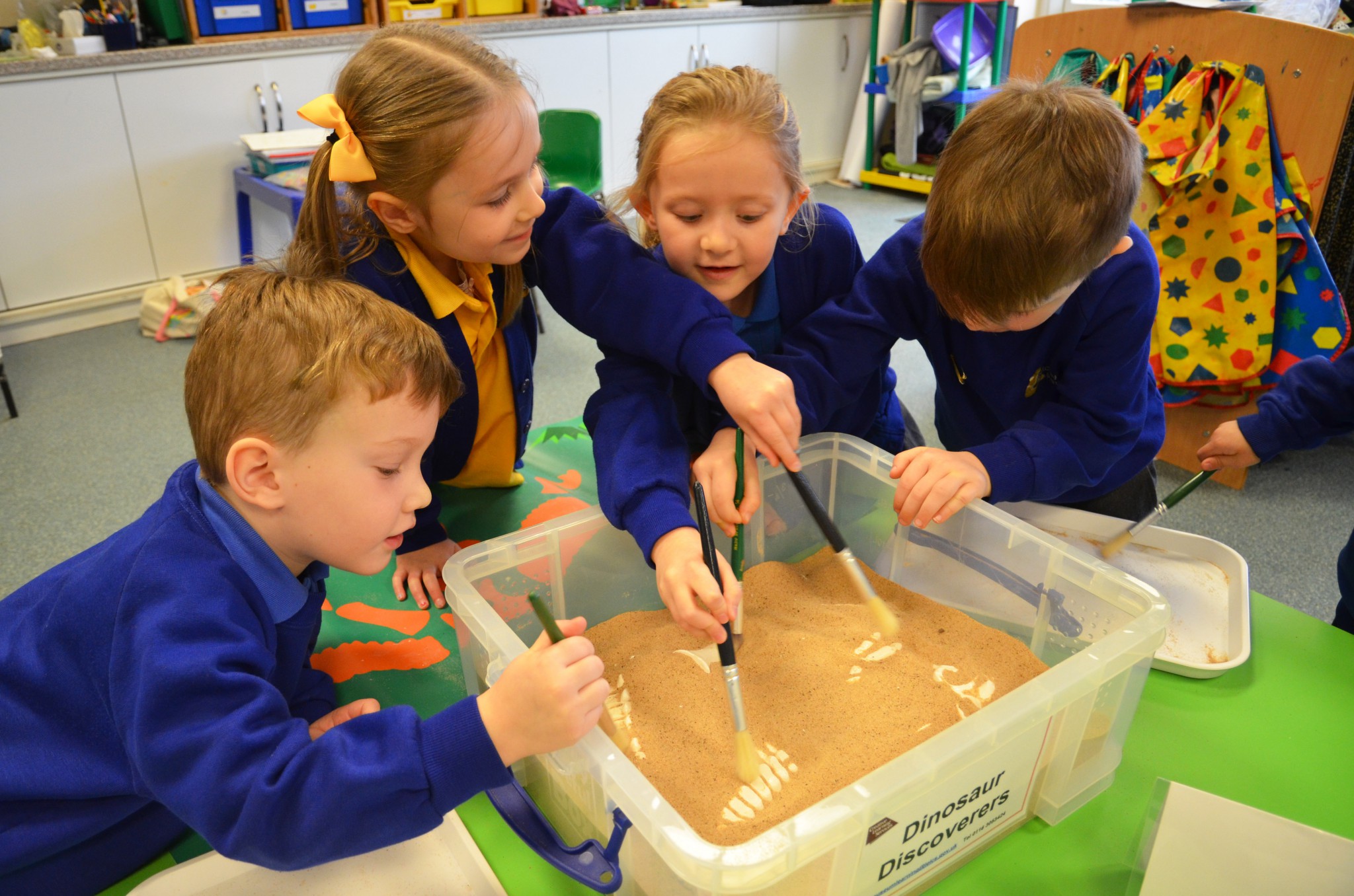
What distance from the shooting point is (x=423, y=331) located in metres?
0.77

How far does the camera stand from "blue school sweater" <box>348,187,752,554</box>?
0.99 meters

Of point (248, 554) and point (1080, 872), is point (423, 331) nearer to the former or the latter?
point (248, 554)

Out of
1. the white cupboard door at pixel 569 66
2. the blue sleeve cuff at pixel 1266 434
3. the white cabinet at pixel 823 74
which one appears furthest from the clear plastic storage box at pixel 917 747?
the white cabinet at pixel 823 74

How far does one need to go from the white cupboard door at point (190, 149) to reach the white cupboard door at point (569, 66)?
0.91 meters

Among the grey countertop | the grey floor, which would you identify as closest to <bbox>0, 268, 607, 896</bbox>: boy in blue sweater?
the grey floor

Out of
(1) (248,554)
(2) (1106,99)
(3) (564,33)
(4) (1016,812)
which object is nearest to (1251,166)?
(2) (1106,99)

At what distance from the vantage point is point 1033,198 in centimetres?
85

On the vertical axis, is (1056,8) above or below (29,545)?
above

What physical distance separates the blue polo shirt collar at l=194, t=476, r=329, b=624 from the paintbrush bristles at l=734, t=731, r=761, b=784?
375 mm

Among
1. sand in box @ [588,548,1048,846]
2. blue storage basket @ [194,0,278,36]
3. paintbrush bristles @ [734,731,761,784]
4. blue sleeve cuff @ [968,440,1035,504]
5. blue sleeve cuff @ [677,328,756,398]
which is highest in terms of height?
A: blue storage basket @ [194,0,278,36]

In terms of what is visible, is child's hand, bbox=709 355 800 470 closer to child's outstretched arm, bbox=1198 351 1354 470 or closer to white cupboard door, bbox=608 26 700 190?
child's outstretched arm, bbox=1198 351 1354 470

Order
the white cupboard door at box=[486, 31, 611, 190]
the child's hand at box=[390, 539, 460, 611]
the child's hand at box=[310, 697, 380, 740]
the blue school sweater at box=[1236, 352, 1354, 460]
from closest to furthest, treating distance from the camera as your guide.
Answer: the child's hand at box=[310, 697, 380, 740]
the child's hand at box=[390, 539, 460, 611]
the blue school sweater at box=[1236, 352, 1354, 460]
the white cupboard door at box=[486, 31, 611, 190]

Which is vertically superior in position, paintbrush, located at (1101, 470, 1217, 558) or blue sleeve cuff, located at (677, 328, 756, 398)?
blue sleeve cuff, located at (677, 328, 756, 398)

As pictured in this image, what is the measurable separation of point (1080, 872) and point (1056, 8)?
450 centimetres
